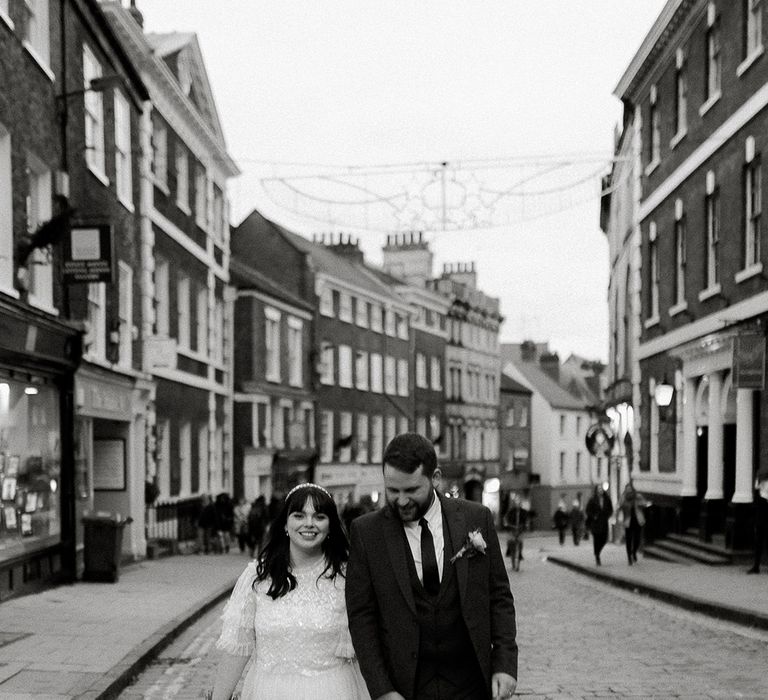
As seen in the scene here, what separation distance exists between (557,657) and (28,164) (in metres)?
9.56

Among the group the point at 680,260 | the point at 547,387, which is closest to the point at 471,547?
the point at 680,260

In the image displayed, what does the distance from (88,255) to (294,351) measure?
87.0 ft

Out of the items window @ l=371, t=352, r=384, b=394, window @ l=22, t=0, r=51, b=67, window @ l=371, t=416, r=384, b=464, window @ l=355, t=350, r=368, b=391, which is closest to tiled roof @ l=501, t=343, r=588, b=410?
window @ l=371, t=352, r=384, b=394

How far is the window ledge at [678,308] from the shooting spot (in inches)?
947

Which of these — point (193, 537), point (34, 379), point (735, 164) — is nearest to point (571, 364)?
point (193, 537)

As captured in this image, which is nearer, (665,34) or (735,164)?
(735,164)

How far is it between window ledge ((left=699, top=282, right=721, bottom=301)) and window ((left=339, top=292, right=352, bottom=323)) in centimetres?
2680

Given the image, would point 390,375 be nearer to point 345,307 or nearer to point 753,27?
point 345,307

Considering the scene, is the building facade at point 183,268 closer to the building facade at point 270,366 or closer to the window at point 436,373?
the building facade at point 270,366

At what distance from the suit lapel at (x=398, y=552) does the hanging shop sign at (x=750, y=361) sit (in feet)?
48.1

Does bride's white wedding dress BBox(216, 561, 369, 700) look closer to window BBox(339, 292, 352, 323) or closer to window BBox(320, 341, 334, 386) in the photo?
window BBox(320, 341, 334, 386)

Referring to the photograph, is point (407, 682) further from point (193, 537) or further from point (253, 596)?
point (193, 537)

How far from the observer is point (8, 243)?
49.9 feet

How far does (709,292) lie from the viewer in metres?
22.1
